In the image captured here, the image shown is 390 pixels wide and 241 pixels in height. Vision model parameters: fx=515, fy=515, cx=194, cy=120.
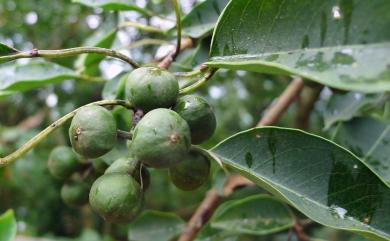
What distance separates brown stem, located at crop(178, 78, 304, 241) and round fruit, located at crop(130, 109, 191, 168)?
766 millimetres

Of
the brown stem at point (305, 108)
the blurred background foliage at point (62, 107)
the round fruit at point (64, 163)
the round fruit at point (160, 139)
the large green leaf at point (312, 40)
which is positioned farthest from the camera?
the blurred background foliage at point (62, 107)

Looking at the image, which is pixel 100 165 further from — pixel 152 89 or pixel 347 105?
pixel 347 105

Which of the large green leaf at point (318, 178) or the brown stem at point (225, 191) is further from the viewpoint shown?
the brown stem at point (225, 191)

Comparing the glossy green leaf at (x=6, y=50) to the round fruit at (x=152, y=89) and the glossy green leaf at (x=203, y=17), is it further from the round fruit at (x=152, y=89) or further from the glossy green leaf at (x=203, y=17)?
the glossy green leaf at (x=203, y=17)

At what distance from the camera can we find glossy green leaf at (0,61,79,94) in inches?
54.9

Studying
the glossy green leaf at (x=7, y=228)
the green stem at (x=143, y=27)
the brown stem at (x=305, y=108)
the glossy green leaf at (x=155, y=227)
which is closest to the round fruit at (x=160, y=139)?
the glossy green leaf at (x=7, y=228)

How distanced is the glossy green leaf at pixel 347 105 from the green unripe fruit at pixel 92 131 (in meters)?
0.91

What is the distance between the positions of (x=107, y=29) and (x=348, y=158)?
1056 mm

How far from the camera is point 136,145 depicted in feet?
2.88

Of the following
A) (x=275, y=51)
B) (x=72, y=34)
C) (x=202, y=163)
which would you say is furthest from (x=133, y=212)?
(x=72, y=34)

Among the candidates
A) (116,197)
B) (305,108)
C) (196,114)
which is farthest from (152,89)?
(305,108)

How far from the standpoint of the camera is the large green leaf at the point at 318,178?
886mm

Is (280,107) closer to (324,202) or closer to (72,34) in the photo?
(324,202)

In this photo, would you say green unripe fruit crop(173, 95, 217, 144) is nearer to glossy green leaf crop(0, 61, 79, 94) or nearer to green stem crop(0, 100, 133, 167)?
green stem crop(0, 100, 133, 167)
